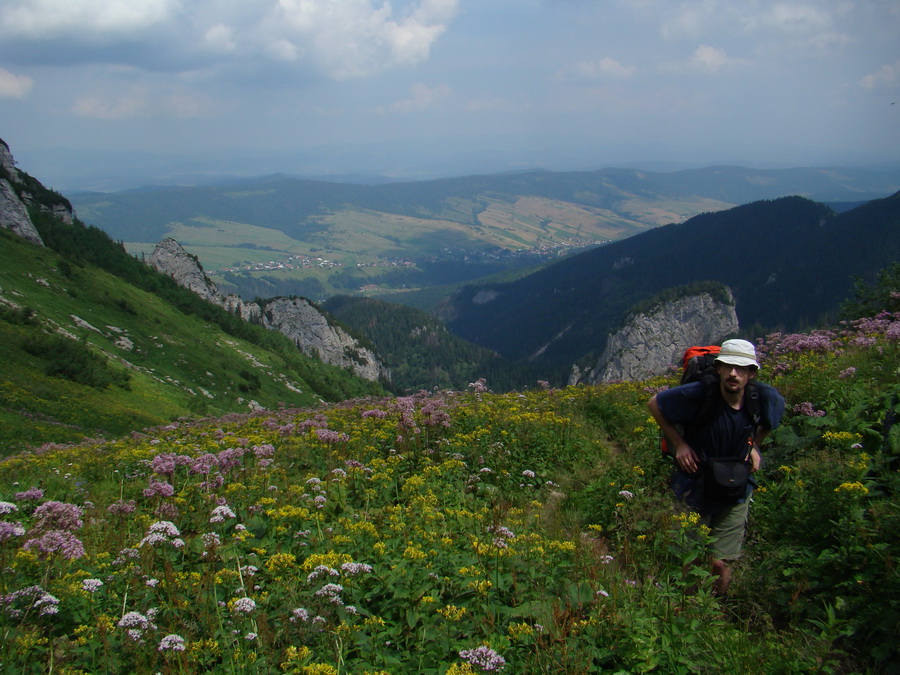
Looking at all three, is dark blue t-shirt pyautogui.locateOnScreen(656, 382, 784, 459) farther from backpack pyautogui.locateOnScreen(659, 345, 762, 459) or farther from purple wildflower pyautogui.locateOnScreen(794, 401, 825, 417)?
purple wildflower pyautogui.locateOnScreen(794, 401, 825, 417)

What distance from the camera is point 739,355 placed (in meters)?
5.58

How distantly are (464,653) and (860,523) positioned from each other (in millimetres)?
4101

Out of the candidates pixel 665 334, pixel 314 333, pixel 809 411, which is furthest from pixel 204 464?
pixel 665 334

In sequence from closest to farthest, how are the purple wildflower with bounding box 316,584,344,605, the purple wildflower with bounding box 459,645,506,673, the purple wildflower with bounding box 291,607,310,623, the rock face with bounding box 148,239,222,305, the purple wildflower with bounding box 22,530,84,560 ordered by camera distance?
1. the purple wildflower with bounding box 459,645,506,673
2. the purple wildflower with bounding box 291,607,310,623
3. the purple wildflower with bounding box 316,584,344,605
4. the purple wildflower with bounding box 22,530,84,560
5. the rock face with bounding box 148,239,222,305

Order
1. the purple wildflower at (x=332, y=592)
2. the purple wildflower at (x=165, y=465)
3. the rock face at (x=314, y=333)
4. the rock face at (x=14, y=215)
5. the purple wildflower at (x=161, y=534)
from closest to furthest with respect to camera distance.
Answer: the purple wildflower at (x=332, y=592) → the purple wildflower at (x=161, y=534) → the purple wildflower at (x=165, y=465) → the rock face at (x=14, y=215) → the rock face at (x=314, y=333)

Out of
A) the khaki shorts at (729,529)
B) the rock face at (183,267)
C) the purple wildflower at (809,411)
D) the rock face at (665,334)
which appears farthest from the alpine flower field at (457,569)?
the rock face at (665,334)

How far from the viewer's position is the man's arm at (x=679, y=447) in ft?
18.9

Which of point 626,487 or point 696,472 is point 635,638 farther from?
point 626,487

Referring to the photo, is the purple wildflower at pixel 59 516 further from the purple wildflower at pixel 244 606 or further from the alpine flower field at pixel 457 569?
the purple wildflower at pixel 244 606

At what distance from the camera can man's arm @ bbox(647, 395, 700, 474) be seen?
5.76 m

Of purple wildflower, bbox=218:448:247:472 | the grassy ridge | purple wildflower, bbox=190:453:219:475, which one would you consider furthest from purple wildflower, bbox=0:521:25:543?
the grassy ridge

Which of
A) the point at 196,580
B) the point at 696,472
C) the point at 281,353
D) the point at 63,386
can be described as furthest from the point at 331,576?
the point at 281,353

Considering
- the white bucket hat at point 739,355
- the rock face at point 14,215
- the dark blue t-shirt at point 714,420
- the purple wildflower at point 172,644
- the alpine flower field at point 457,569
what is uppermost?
the rock face at point 14,215

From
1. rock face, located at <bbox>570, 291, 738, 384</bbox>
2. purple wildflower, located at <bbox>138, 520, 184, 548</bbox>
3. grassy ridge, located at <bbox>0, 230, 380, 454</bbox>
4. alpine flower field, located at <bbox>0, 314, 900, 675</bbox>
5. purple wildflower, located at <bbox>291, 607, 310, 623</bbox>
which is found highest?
purple wildflower, located at <bbox>138, 520, 184, 548</bbox>
